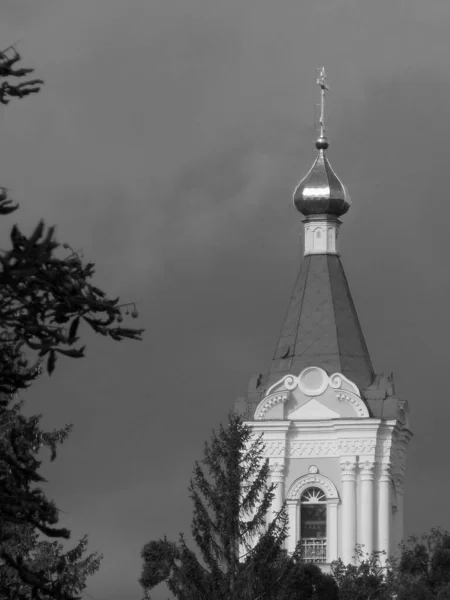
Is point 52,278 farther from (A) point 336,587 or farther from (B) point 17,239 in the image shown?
(A) point 336,587

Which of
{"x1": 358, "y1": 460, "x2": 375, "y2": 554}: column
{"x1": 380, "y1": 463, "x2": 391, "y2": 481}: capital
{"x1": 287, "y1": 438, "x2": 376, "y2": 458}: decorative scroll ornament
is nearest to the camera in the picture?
{"x1": 358, "y1": 460, "x2": 375, "y2": 554}: column

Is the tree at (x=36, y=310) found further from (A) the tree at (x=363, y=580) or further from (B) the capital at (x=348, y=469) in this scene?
(B) the capital at (x=348, y=469)

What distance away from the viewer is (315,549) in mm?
61531

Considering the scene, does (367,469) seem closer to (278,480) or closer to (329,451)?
(329,451)

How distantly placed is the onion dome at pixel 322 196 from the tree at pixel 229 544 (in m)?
21.3

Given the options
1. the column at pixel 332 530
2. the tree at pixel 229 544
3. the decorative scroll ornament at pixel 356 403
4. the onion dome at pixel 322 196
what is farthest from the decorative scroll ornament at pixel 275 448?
the tree at pixel 229 544

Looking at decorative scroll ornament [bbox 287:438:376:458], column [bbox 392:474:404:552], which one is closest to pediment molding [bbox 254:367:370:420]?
decorative scroll ornament [bbox 287:438:376:458]

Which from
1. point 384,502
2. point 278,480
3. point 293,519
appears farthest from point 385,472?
point 278,480

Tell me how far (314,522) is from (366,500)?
5.55 feet

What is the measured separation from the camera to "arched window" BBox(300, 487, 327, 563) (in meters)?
61.4

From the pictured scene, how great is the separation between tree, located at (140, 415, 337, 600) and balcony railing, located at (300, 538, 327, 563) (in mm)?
16508

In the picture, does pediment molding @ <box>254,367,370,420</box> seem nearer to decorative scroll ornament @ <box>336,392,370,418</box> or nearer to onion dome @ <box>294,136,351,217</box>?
decorative scroll ornament @ <box>336,392,370,418</box>

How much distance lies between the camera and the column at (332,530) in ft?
200

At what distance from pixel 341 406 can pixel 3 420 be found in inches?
1247
